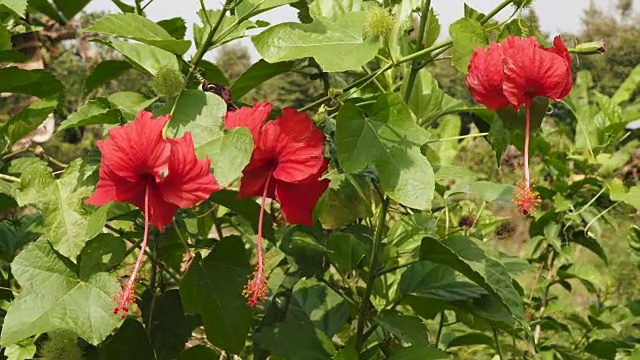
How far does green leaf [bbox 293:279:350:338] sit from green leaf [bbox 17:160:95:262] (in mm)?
327

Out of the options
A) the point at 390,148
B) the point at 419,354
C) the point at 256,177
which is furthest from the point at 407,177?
the point at 419,354

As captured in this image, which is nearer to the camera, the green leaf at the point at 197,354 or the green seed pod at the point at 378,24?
the green seed pod at the point at 378,24

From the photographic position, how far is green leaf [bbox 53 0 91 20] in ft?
3.60

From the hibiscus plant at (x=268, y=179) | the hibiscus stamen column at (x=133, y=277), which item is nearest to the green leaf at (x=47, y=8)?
the hibiscus plant at (x=268, y=179)

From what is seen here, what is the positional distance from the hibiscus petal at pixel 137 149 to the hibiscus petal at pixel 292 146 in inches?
4.4

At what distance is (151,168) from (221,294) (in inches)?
9.8

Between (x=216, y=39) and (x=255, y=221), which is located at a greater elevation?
(x=216, y=39)

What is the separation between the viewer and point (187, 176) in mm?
694

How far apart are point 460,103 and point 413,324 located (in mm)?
326

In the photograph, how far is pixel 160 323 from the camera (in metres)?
1.08

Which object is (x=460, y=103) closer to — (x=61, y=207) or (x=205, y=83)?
(x=205, y=83)

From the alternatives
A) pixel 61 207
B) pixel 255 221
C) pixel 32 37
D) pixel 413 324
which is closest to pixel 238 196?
pixel 255 221

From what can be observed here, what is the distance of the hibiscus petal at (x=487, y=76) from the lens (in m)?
0.79

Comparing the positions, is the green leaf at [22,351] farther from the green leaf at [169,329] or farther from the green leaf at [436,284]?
the green leaf at [436,284]
